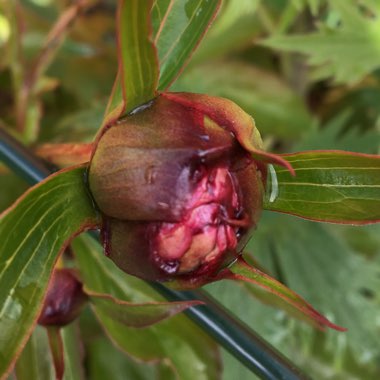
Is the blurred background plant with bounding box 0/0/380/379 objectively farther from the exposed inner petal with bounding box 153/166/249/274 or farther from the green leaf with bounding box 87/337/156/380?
the exposed inner petal with bounding box 153/166/249/274

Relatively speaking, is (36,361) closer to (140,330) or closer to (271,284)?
(140,330)

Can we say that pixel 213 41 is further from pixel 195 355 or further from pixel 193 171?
pixel 193 171

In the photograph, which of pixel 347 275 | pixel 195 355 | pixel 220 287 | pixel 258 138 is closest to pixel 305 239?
pixel 347 275

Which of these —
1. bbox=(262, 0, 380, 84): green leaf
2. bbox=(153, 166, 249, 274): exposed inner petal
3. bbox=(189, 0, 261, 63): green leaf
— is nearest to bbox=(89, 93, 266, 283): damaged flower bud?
bbox=(153, 166, 249, 274): exposed inner petal

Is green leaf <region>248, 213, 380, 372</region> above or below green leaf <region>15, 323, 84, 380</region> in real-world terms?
below

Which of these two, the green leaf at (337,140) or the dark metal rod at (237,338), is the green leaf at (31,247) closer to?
the dark metal rod at (237,338)

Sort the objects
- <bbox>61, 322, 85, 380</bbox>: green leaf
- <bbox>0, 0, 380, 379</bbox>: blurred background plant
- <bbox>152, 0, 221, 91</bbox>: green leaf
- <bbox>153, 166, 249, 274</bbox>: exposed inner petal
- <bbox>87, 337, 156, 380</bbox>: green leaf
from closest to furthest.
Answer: <bbox>153, 166, 249, 274</bbox>: exposed inner petal → <bbox>152, 0, 221, 91</bbox>: green leaf → <bbox>61, 322, 85, 380</bbox>: green leaf → <bbox>0, 0, 380, 379</bbox>: blurred background plant → <bbox>87, 337, 156, 380</bbox>: green leaf
